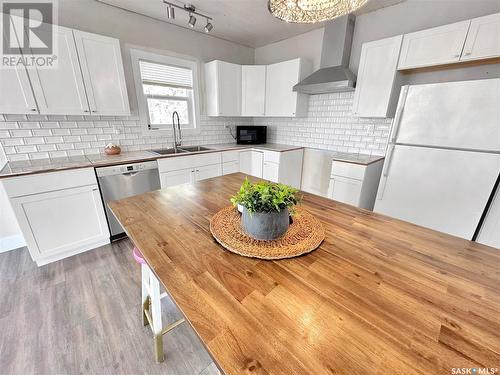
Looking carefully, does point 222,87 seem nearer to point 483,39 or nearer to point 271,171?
point 271,171

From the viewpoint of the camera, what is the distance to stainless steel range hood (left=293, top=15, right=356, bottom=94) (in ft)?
8.44

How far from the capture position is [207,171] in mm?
3043

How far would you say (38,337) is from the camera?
1.37m

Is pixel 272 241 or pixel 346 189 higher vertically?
pixel 272 241

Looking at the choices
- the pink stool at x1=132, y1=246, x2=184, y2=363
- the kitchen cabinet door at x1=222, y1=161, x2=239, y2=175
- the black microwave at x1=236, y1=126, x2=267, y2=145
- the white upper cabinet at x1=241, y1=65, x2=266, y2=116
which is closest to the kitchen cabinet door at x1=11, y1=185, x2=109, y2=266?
the pink stool at x1=132, y1=246, x2=184, y2=363

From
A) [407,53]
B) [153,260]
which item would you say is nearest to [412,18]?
[407,53]

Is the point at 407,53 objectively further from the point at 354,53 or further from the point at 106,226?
the point at 106,226

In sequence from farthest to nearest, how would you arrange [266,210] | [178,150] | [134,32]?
[178,150], [134,32], [266,210]

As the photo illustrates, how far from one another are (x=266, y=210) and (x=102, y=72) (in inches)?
102

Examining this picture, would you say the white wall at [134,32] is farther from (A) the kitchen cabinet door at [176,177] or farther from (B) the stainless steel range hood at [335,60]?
(B) the stainless steel range hood at [335,60]

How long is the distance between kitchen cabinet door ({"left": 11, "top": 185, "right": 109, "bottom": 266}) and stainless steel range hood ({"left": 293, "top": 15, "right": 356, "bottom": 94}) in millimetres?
2960

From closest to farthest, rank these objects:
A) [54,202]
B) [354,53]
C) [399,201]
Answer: [54,202]
[399,201]
[354,53]

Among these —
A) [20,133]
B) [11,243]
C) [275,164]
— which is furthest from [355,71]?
[11,243]

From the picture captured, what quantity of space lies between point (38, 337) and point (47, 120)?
82.8 inches
